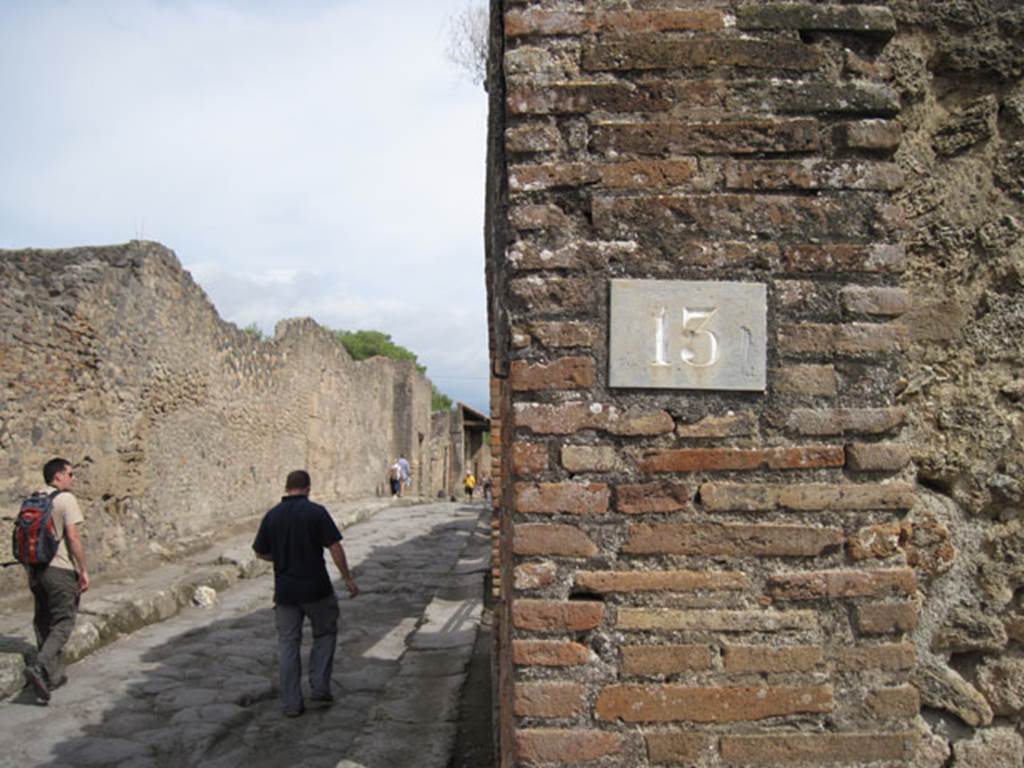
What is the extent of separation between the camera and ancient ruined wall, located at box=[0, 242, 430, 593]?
792cm

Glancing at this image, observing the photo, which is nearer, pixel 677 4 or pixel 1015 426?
pixel 677 4

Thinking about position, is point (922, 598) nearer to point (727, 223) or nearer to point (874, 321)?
point (874, 321)

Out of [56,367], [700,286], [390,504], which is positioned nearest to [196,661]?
[56,367]

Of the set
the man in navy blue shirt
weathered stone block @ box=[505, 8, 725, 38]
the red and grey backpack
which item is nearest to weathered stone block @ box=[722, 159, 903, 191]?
weathered stone block @ box=[505, 8, 725, 38]

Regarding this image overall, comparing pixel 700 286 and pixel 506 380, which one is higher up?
pixel 700 286

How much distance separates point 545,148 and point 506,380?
0.58 meters

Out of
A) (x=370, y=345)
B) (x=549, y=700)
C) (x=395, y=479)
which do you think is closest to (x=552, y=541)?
(x=549, y=700)

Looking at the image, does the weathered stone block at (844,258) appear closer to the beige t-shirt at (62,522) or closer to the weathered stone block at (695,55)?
the weathered stone block at (695,55)

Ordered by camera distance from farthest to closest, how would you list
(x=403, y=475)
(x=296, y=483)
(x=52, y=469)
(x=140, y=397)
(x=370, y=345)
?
(x=370, y=345) < (x=403, y=475) < (x=140, y=397) < (x=52, y=469) < (x=296, y=483)

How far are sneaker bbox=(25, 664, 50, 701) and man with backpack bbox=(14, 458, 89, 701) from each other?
44 millimetres

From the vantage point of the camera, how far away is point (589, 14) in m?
2.25

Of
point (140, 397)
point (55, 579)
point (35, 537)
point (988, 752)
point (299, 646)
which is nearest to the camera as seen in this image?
point (988, 752)

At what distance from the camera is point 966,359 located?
2451 millimetres

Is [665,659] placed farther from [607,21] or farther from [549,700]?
[607,21]
